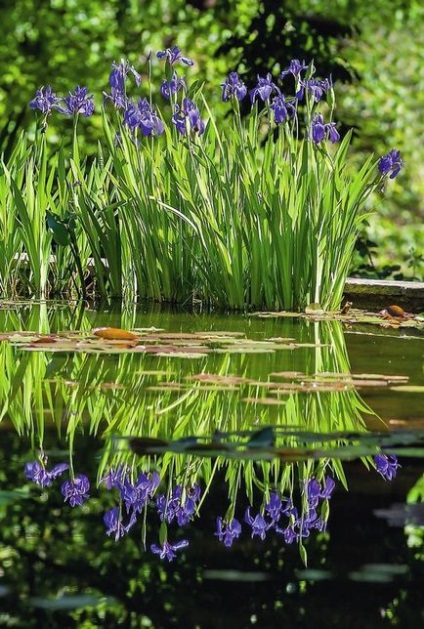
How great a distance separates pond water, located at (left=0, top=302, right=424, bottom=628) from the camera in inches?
58.2

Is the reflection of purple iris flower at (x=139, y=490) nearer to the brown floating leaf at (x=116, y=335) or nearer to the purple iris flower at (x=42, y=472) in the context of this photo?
the purple iris flower at (x=42, y=472)

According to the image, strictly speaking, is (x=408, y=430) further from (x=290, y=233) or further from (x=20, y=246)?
(x=20, y=246)

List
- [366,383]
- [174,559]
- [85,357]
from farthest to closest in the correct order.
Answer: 1. [85,357]
2. [366,383]
3. [174,559]

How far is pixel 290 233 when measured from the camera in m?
4.91

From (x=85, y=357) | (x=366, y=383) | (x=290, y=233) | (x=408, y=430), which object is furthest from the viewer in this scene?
(x=290, y=233)

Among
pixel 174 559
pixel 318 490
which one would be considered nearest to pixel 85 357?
pixel 318 490

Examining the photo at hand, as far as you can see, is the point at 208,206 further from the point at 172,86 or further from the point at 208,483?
the point at 208,483

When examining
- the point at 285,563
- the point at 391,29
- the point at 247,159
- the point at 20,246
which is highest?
the point at 391,29

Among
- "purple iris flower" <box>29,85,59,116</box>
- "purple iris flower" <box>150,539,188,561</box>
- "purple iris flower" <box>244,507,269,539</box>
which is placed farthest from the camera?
"purple iris flower" <box>29,85,59,116</box>

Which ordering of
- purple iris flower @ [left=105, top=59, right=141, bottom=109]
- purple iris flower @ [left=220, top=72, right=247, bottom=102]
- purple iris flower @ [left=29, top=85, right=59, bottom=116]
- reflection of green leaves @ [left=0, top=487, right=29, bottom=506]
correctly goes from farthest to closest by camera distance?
1. purple iris flower @ [left=29, top=85, right=59, bottom=116]
2. purple iris flower @ [left=105, top=59, right=141, bottom=109]
3. purple iris flower @ [left=220, top=72, right=247, bottom=102]
4. reflection of green leaves @ [left=0, top=487, right=29, bottom=506]

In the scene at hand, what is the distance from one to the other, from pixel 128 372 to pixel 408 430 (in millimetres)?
1008

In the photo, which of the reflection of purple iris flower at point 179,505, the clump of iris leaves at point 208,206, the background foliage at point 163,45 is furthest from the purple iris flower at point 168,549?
the background foliage at point 163,45

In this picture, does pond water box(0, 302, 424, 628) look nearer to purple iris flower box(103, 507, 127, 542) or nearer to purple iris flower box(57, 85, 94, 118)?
purple iris flower box(103, 507, 127, 542)

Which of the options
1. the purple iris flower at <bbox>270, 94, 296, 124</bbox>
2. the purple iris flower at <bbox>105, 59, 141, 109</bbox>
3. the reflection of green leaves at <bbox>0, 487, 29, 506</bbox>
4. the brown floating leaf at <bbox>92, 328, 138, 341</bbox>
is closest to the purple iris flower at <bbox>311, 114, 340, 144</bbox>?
the purple iris flower at <bbox>270, 94, 296, 124</bbox>
